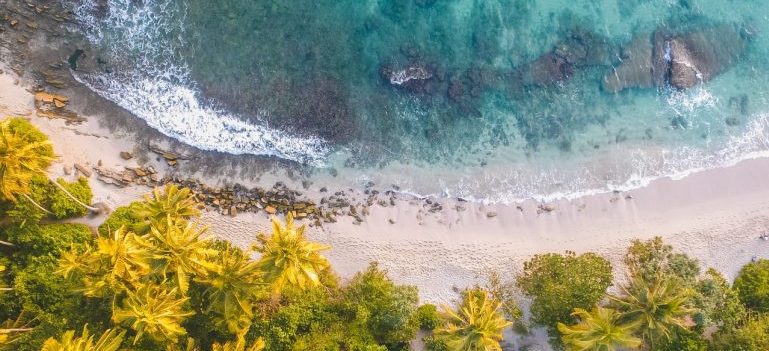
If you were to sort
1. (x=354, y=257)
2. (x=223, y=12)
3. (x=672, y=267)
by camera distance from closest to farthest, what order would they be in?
(x=672, y=267) < (x=354, y=257) < (x=223, y=12)

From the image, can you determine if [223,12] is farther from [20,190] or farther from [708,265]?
[708,265]

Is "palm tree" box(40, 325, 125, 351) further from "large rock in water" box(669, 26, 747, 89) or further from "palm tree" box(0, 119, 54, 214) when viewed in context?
"large rock in water" box(669, 26, 747, 89)

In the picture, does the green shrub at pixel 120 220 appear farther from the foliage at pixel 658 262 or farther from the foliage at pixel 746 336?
the foliage at pixel 746 336

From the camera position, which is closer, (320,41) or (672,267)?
(672,267)

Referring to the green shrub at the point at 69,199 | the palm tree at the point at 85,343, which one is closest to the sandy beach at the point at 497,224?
the green shrub at the point at 69,199

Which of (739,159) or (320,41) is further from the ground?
(320,41)

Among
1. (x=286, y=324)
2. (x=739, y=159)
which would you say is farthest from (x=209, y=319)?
(x=739, y=159)
